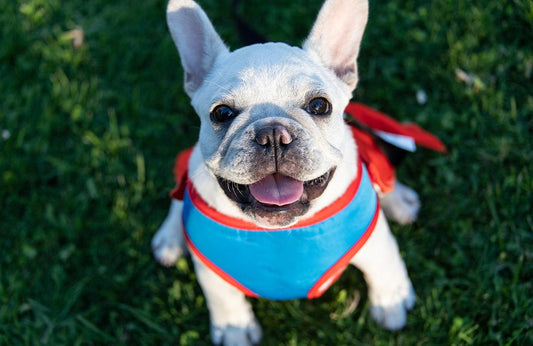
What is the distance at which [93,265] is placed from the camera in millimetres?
4227

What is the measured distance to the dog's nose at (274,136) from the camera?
8.37 feet

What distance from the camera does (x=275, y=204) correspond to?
2.70 metres

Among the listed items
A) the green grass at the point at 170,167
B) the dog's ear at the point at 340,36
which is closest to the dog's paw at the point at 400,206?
the green grass at the point at 170,167

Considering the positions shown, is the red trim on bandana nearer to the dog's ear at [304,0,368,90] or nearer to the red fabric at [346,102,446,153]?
the dog's ear at [304,0,368,90]

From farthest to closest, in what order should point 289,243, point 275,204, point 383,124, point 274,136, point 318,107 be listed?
1. point 383,124
2. point 289,243
3. point 318,107
4. point 275,204
5. point 274,136

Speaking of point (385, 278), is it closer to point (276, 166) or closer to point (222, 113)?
point (276, 166)

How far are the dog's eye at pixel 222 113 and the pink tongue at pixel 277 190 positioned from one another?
0.38 metres

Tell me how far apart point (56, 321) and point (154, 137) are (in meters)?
1.80

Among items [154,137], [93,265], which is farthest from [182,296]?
[154,137]

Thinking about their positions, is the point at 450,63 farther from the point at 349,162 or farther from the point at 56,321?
the point at 56,321

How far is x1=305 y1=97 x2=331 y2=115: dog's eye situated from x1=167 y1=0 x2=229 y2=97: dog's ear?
2.29 feet

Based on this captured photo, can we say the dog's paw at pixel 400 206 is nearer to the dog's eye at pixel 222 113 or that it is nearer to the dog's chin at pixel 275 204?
the dog's chin at pixel 275 204

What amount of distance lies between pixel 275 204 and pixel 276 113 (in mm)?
464

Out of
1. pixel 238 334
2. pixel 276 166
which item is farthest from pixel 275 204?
pixel 238 334
